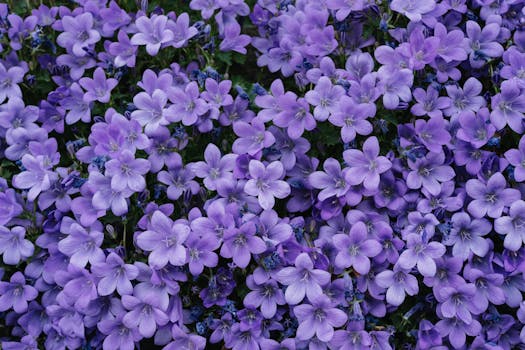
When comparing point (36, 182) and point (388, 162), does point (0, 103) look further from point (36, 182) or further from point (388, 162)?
point (388, 162)

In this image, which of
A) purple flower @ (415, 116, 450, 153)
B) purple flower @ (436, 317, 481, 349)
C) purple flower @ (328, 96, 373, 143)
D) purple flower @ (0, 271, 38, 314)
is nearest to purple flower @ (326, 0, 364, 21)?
purple flower @ (328, 96, 373, 143)

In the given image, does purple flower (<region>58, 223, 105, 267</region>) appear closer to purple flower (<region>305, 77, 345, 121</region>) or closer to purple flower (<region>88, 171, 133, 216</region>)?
purple flower (<region>88, 171, 133, 216</region>)

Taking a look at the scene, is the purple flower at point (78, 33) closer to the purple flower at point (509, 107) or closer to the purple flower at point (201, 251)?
the purple flower at point (201, 251)

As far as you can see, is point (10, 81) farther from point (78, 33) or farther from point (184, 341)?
point (184, 341)

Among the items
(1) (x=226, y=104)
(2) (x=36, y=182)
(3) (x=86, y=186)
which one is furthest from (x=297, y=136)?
(2) (x=36, y=182)

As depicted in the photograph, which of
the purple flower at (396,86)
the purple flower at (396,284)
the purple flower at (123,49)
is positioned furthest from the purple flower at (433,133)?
the purple flower at (123,49)

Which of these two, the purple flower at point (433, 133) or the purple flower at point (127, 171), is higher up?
the purple flower at point (433, 133)
